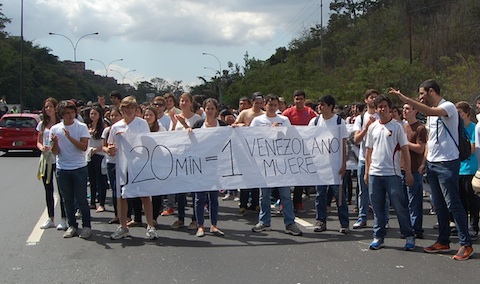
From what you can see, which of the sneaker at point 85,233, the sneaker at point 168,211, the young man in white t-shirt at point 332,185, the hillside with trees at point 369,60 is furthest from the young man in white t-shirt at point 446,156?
the hillside with trees at point 369,60

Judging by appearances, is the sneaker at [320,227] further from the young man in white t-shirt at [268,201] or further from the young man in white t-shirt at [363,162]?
the young man in white t-shirt at [363,162]

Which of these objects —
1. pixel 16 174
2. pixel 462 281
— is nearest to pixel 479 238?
pixel 462 281

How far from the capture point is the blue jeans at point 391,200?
6.94 metres

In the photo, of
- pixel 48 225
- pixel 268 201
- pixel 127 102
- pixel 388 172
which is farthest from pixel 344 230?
pixel 48 225

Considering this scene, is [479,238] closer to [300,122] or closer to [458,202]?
[458,202]

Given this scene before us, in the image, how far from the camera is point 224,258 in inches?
265

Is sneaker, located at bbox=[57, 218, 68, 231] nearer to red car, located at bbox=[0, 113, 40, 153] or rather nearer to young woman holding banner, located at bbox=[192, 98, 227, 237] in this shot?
young woman holding banner, located at bbox=[192, 98, 227, 237]

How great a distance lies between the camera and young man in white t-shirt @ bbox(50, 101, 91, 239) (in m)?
7.79

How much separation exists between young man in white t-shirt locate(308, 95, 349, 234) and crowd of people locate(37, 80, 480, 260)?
0.05 ft

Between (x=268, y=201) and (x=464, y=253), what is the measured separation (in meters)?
2.84

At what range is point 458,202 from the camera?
659 centimetres

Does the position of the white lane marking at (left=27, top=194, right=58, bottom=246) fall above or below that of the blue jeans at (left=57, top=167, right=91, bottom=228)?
below

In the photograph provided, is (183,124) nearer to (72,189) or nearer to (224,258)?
(72,189)

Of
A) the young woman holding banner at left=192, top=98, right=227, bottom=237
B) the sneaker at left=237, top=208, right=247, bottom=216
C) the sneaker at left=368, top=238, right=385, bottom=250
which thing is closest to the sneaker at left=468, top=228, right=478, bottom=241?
the sneaker at left=368, top=238, right=385, bottom=250
